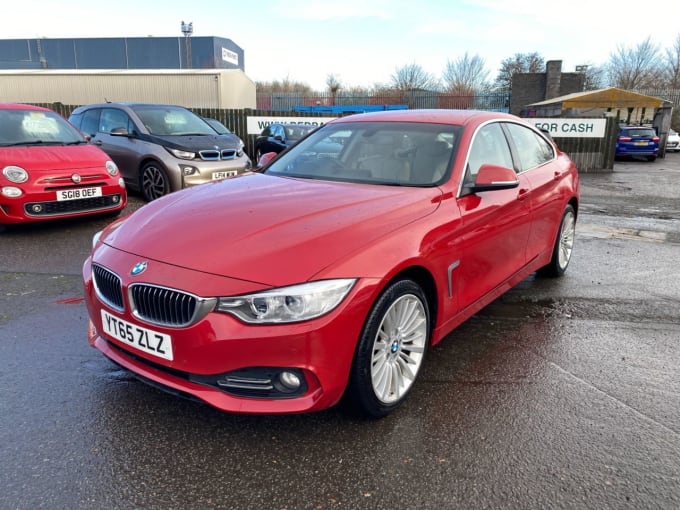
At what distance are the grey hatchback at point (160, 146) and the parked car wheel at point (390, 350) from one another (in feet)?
20.2

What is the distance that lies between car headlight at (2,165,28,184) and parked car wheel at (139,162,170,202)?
2278 millimetres

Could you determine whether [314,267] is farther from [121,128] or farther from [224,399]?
[121,128]

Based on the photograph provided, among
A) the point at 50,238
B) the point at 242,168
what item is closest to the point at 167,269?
the point at 50,238

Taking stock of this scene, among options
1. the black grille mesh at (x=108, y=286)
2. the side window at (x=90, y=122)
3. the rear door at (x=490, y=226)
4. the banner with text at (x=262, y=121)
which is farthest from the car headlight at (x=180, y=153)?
the banner with text at (x=262, y=121)

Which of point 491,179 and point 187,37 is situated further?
point 187,37

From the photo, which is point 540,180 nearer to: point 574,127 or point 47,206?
point 47,206

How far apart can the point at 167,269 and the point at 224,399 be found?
65cm

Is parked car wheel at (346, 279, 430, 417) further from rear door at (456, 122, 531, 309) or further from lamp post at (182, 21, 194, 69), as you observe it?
lamp post at (182, 21, 194, 69)

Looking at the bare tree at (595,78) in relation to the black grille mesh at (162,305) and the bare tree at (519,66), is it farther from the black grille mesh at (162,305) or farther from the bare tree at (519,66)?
the black grille mesh at (162,305)

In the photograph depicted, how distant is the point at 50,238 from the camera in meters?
6.44

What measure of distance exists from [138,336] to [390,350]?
1248 mm

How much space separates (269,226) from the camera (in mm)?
2605

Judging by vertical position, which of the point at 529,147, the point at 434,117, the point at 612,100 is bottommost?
the point at 529,147

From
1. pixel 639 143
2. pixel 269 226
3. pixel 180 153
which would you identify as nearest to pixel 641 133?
pixel 639 143
